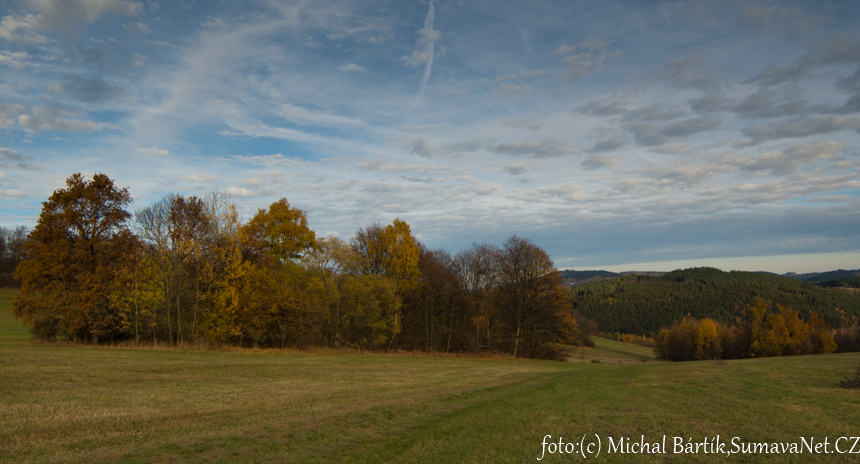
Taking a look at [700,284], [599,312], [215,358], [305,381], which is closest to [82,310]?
[215,358]

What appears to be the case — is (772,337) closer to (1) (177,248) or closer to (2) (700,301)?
(1) (177,248)

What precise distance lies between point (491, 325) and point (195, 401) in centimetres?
4062

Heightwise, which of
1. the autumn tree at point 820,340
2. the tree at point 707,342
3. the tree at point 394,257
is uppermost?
the tree at point 394,257

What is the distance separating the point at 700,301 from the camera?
170 m

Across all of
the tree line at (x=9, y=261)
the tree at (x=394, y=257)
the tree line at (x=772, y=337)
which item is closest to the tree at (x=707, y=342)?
the tree line at (x=772, y=337)

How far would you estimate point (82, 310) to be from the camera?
3022cm

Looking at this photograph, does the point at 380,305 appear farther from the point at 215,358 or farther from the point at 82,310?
the point at 82,310

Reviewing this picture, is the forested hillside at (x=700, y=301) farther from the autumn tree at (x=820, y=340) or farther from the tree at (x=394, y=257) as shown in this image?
the tree at (x=394, y=257)

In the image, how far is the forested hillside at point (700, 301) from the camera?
153 metres

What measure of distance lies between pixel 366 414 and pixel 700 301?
195 metres

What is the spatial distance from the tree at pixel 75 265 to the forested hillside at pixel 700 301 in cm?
13819

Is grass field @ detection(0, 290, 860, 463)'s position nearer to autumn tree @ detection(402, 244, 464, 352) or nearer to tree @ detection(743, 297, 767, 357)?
autumn tree @ detection(402, 244, 464, 352)

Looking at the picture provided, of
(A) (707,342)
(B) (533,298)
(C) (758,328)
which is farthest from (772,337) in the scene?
(B) (533,298)

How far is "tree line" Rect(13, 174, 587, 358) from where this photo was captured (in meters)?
30.8
